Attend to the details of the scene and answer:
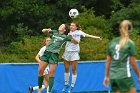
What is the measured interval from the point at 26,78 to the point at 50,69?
81.4 inches

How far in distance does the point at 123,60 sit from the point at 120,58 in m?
0.06

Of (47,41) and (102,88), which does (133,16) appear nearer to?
(102,88)

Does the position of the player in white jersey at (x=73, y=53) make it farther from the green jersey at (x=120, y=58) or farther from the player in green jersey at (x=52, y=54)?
the green jersey at (x=120, y=58)

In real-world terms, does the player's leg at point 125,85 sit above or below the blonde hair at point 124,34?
below

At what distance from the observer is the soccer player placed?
28.1ft

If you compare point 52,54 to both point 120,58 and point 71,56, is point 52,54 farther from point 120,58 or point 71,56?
point 120,58

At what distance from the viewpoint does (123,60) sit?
861 cm

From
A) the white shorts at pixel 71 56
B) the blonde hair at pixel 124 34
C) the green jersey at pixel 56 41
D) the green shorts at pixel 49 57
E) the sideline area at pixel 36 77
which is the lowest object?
the sideline area at pixel 36 77

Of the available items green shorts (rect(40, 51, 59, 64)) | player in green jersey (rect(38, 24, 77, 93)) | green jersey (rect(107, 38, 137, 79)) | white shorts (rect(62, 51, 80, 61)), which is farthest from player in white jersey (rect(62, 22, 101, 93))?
green jersey (rect(107, 38, 137, 79))

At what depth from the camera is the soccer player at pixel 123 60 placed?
8555 mm

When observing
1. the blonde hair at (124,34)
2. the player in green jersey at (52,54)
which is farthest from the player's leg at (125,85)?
the player in green jersey at (52,54)

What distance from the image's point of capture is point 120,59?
8617mm

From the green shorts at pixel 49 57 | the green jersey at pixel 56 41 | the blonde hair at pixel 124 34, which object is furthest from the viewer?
the green jersey at pixel 56 41

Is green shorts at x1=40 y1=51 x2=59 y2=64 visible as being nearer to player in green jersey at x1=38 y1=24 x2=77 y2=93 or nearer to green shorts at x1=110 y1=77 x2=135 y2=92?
player in green jersey at x1=38 y1=24 x2=77 y2=93
